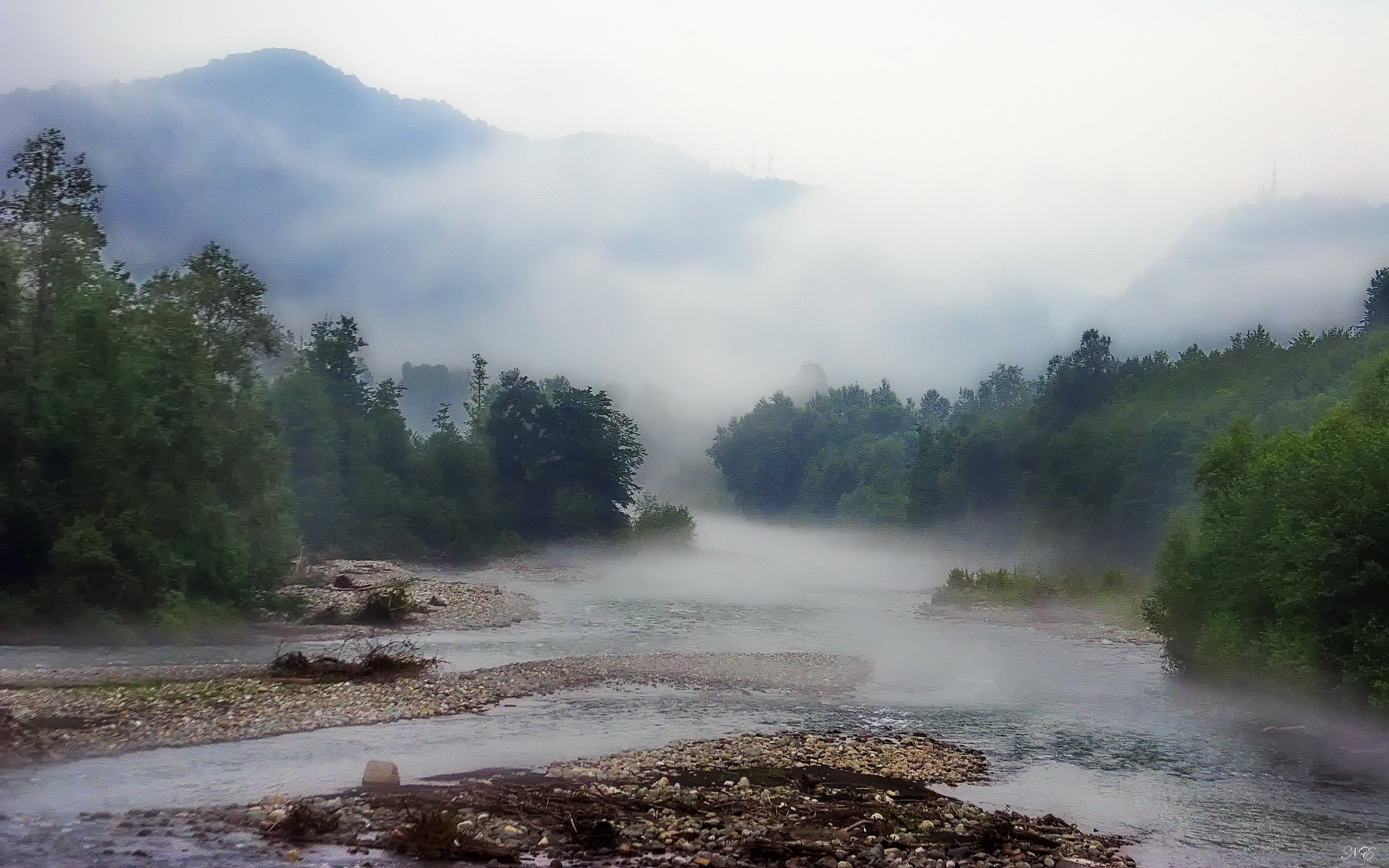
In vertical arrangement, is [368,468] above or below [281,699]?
above

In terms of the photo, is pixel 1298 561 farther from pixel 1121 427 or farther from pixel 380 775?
pixel 1121 427

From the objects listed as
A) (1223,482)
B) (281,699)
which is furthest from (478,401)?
(281,699)

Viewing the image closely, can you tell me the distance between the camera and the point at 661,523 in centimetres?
13312

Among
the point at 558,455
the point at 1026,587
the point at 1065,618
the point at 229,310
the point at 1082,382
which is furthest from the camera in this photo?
the point at 1082,382

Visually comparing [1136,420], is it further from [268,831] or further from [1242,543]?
[268,831]

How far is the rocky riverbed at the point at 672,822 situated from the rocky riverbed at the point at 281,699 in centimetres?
686

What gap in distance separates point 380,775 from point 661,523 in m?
110

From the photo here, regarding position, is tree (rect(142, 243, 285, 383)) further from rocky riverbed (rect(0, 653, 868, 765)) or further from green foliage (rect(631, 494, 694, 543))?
green foliage (rect(631, 494, 694, 543))

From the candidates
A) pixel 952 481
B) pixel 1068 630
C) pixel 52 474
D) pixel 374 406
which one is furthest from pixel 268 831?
pixel 952 481

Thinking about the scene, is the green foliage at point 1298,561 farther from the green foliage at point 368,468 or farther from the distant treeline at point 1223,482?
the green foliage at point 368,468

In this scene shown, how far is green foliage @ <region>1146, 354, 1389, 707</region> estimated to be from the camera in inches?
1272

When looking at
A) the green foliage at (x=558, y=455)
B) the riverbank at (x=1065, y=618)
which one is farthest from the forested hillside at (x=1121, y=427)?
the green foliage at (x=558, y=455)

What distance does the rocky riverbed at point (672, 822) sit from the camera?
18562 mm

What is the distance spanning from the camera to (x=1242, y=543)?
39.4 metres
